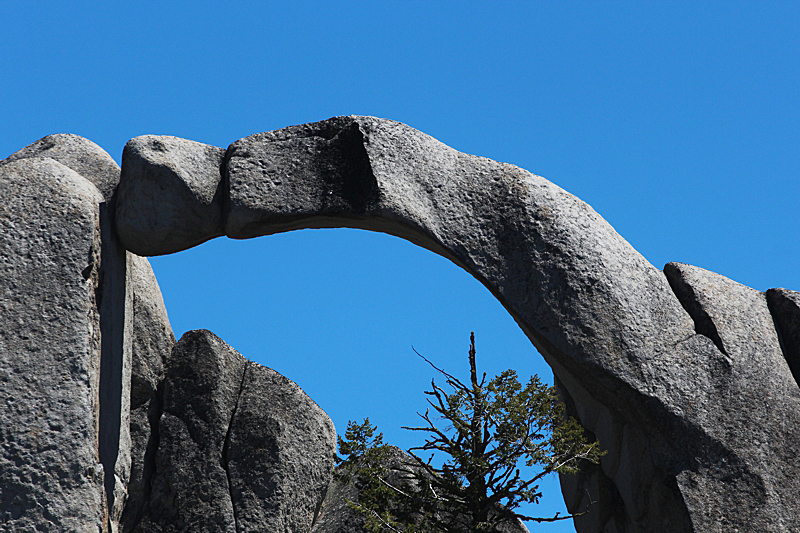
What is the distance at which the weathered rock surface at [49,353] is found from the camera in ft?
21.2

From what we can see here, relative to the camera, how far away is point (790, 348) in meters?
7.80

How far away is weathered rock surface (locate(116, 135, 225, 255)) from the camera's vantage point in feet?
24.0

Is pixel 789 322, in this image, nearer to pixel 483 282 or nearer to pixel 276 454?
pixel 483 282

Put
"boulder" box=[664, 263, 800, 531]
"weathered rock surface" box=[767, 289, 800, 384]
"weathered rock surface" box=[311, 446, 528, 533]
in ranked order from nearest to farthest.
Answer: "boulder" box=[664, 263, 800, 531] < "weathered rock surface" box=[767, 289, 800, 384] < "weathered rock surface" box=[311, 446, 528, 533]

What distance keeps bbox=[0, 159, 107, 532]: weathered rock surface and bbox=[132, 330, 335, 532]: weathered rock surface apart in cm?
161

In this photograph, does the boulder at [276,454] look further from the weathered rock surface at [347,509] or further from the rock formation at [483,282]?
the rock formation at [483,282]

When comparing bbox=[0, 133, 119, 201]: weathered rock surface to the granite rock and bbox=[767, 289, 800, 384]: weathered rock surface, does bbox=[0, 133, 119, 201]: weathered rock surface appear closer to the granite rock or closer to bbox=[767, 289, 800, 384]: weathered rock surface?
the granite rock

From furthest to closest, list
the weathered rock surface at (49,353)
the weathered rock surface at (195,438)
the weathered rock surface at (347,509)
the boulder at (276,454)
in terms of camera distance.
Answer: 1. the weathered rock surface at (347,509)
2. the boulder at (276,454)
3. the weathered rock surface at (195,438)
4. the weathered rock surface at (49,353)

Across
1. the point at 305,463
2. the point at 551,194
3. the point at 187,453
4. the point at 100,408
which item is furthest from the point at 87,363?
the point at 551,194

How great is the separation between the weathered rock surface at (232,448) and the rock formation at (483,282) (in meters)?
0.90

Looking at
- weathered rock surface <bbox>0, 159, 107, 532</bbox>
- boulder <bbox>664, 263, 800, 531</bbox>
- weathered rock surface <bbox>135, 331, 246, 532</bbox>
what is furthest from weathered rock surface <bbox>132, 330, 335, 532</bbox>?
boulder <bbox>664, 263, 800, 531</bbox>

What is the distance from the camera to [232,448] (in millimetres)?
8695

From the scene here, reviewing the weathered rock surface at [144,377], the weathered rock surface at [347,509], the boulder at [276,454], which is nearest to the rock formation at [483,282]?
the weathered rock surface at [144,377]

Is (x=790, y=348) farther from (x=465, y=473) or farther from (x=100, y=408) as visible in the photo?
(x=100, y=408)
